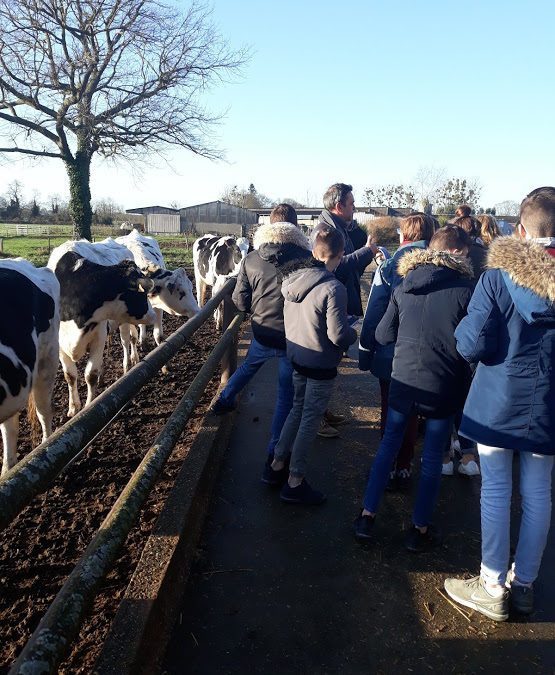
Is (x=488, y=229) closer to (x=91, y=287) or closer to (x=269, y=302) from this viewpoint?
(x=269, y=302)

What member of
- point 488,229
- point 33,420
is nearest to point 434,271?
point 488,229

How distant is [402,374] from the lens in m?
3.00

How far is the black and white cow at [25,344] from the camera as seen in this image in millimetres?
3523

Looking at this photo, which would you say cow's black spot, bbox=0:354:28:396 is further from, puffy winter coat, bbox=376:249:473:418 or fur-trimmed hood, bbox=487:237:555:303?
fur-trimmed hood, bbox=487:237:555:303

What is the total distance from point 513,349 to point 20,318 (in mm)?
3282

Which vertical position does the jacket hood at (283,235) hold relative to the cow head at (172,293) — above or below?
above

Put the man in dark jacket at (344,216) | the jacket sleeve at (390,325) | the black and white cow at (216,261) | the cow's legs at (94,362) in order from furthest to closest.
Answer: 1. the black and white cow at (216,261)
2. the cow's legs at (94,362)
3. the man in dark jacket at (344,216)
4. the jacket sleeve at (390,325)

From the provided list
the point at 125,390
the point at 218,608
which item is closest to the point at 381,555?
the point at 218,608

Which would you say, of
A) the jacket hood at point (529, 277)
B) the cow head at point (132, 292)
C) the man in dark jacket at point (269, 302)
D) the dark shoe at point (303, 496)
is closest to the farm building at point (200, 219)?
the cow head at point (132, 292)

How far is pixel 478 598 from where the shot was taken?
258 centimetres

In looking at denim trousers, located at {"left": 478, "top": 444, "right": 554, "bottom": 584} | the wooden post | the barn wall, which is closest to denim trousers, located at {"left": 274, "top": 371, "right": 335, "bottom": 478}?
denim trousers, located at {"left": 478, "top": 444, "right": 554, "bottom": 584}

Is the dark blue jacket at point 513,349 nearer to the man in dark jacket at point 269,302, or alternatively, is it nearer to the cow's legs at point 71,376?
the man in dark jacket at point 269,302

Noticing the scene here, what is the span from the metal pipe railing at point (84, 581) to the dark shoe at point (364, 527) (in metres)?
1.21

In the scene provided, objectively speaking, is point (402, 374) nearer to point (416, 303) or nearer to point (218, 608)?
point (416, 303)
